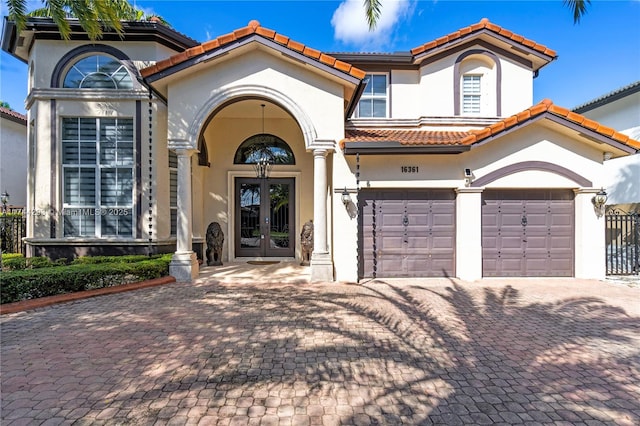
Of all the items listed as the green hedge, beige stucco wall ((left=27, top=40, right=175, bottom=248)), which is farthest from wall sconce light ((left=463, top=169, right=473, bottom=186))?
beige stucco wall ((left=27, top=40, right=175, bottom=248))

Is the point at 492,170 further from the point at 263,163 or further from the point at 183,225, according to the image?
the point at 183,225

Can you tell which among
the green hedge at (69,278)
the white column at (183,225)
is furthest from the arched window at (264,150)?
the green hedge at (69,278)

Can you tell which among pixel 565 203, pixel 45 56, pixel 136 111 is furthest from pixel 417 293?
pixel 45 56

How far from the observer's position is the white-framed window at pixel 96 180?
362 inches

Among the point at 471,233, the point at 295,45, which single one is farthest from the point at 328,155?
the point at 471,233

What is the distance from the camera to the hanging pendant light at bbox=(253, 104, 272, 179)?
36.1ft

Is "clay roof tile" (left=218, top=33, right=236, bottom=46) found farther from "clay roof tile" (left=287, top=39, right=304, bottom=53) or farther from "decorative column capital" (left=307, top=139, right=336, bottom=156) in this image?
"decorative column capital" (left=307, top=139, right=336, bottom=156)

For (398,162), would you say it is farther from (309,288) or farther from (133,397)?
(133,397)

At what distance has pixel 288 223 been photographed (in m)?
11.5

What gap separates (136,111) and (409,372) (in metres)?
10.1

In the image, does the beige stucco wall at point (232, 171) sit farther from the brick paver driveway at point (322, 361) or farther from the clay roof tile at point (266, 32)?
the brick paver driveway at point (322, 361)

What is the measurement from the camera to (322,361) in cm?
392

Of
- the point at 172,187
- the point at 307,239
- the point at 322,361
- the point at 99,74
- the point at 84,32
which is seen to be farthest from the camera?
the point at 307,239

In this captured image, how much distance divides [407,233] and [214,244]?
250 inches
